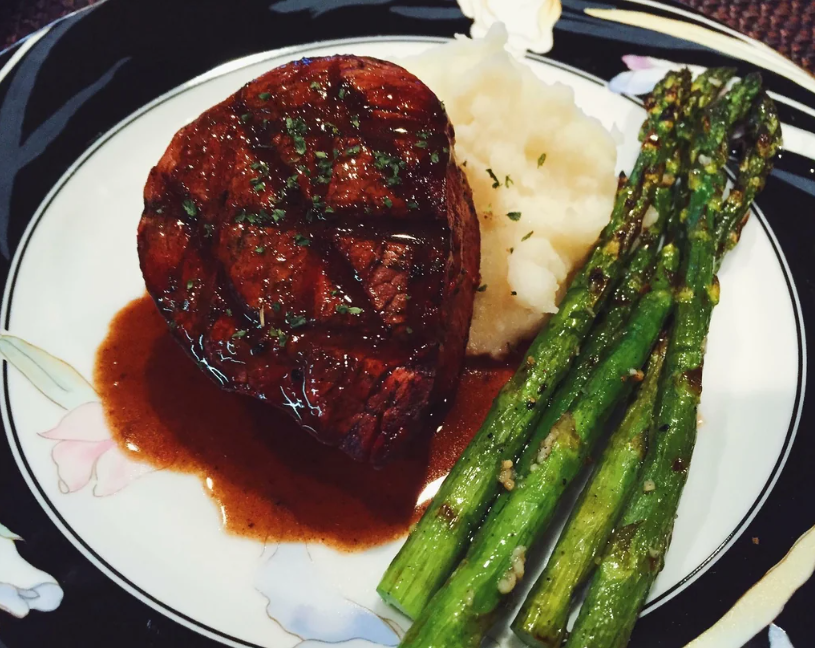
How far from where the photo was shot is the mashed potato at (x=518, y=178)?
12.4 feet

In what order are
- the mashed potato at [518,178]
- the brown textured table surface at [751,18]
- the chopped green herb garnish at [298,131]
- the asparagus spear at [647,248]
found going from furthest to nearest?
the brown textured table surface at [751,18] → the mashed potato at [518,178] → the asparagus spear at [647,248] → the chopped green herb garnish at [298,131]

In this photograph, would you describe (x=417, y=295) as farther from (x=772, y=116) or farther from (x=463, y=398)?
(x=772, y=116)

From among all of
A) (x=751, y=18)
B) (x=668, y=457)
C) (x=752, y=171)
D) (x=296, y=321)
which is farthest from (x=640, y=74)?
(x=296, y=321)

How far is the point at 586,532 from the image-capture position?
292 cm

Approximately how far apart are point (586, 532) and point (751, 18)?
472 centimetres

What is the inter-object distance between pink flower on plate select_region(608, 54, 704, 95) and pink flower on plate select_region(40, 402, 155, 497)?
3957mm

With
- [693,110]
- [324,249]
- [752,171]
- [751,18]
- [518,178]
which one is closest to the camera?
[324,249]

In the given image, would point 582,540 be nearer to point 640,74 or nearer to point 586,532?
point 586,532

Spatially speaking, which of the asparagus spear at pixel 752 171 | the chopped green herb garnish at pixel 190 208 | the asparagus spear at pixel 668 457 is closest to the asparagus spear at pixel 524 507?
the asparagus spear at pixel 668 457

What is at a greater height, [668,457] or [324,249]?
[324,249]

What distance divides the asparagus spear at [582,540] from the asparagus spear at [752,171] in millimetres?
1284

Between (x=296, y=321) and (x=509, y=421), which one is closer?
(x=296, y=321)

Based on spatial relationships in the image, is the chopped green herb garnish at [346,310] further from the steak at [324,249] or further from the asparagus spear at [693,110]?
the asparagus spear at [693,110]

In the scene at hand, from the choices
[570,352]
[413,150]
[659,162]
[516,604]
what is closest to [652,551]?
[516,604]
